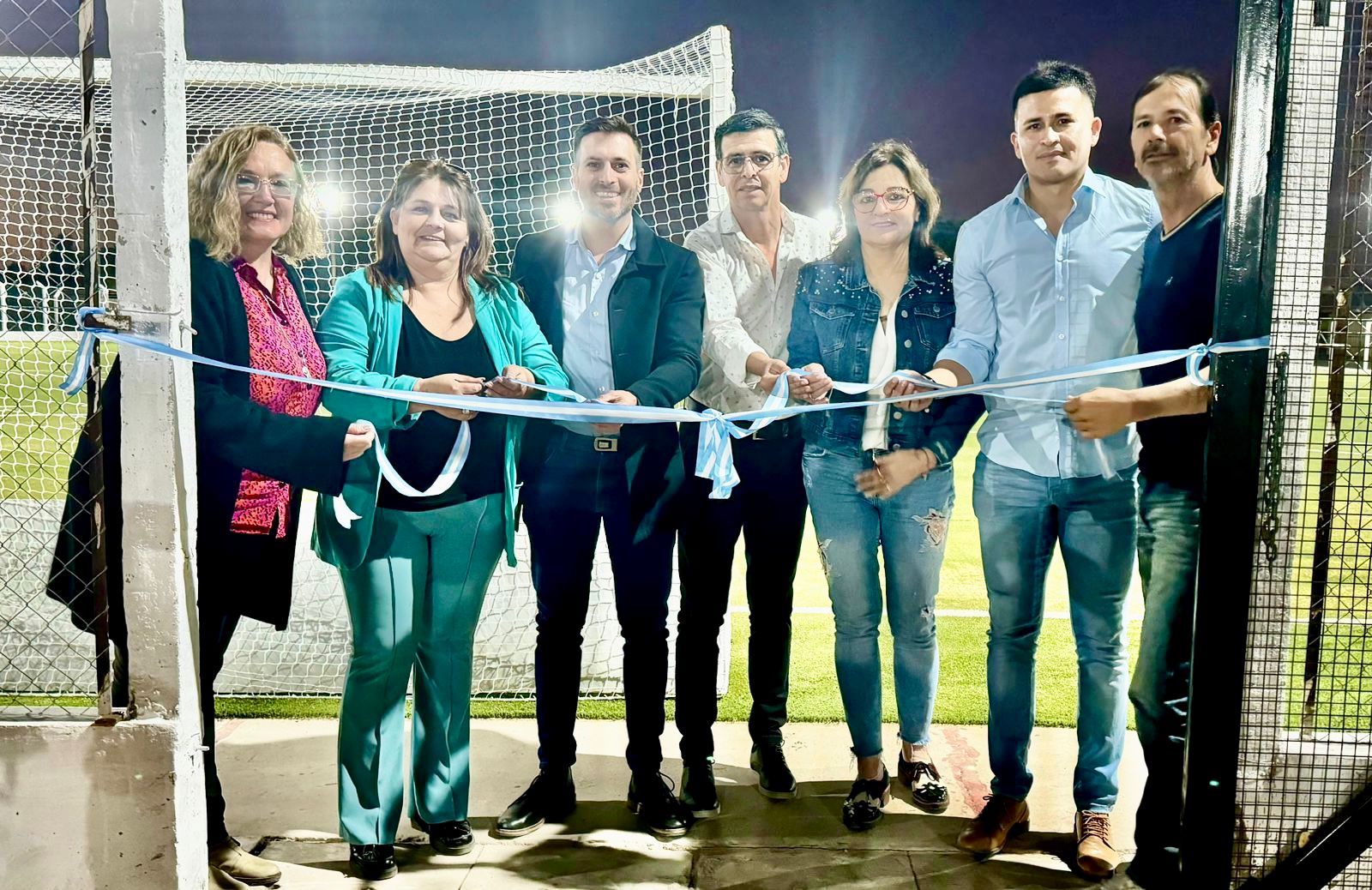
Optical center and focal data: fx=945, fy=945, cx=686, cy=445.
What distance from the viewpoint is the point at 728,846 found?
295 centimetres

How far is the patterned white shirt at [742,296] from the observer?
2.93 metres

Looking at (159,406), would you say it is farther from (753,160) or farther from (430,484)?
(753,160)

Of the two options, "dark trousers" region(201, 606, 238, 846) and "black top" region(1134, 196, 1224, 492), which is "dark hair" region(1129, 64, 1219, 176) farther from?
"dark trousers" region(201, 606, 238, 846)

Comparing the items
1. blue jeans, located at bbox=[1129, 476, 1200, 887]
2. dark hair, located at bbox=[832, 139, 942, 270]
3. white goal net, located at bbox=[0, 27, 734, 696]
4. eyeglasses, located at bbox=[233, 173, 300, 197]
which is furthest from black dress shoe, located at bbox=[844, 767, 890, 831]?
eyeglasses, located at bbox=[233, 173, 300, 197]

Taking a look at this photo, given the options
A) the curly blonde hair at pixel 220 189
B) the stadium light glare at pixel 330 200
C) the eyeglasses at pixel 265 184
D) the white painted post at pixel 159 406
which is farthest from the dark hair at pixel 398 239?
the white painted post at pixel 159 406

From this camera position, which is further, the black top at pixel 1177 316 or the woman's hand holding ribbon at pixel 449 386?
the woman's hand holding ribbon at pixel 449 386

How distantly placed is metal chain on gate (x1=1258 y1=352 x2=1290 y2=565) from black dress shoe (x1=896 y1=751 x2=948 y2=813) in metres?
1.19

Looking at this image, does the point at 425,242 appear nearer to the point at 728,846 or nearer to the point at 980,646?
the point at 728,846

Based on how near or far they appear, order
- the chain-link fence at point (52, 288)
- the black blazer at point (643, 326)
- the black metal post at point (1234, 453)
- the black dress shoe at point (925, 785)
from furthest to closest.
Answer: the black dress shoe at point (925, 785)
the black blazer at point (643, 326)
the chain-link fence at point (52, 288)
the black metal post at point (1234, 453)

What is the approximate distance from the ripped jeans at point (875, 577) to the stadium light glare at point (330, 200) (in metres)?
1.62

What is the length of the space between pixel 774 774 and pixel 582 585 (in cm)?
90

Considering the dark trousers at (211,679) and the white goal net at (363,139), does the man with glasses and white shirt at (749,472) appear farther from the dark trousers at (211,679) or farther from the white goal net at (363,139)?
the dark trousers at (211,679)

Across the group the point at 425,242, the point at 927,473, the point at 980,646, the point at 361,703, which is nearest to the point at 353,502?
the point at 361,703

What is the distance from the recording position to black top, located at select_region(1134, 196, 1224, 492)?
8.87ft
